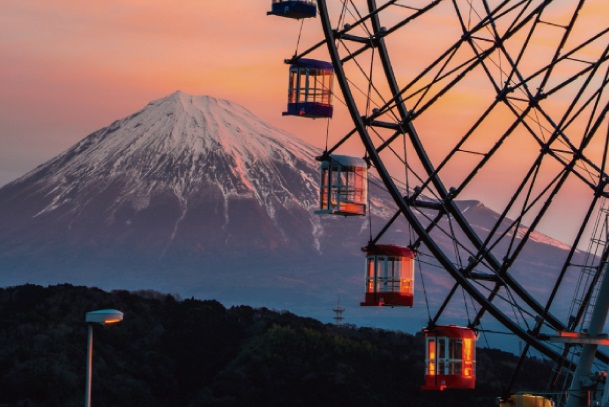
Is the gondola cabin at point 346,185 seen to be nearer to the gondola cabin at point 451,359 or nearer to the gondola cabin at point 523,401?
the gondola cabin at point 451,359

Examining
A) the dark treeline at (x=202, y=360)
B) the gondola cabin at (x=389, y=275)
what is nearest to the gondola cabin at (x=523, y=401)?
the gondola cabin at (x=389, y=275)

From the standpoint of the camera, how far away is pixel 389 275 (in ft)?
201

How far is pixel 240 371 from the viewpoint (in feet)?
451

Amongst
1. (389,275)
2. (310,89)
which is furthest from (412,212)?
(310,89)

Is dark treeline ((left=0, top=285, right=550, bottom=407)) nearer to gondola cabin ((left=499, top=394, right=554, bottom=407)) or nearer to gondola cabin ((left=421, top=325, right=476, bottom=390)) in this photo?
gondola cabin ((left=421, top=325, right=476, bottom=390))

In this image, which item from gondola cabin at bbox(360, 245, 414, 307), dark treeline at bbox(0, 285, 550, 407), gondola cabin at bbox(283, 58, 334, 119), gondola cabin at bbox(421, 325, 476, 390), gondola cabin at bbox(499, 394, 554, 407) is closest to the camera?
gondola cabin at bbox(499, 394, 554, 407)

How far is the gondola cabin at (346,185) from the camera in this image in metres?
62.7

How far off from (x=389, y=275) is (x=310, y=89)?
6795mm

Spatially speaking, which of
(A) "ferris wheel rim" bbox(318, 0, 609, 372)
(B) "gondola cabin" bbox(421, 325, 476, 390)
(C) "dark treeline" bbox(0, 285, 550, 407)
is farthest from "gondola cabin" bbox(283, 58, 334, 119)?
(C) "dark treeline" bbox(0, 285, 550, 407)

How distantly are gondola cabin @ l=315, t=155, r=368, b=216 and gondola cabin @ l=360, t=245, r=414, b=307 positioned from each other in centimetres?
187

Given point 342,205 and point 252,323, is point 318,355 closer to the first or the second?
point 252,323

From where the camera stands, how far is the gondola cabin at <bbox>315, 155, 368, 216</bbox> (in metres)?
62.7

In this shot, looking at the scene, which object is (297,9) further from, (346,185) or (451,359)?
(451,359)

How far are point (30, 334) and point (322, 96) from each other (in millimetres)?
81730
